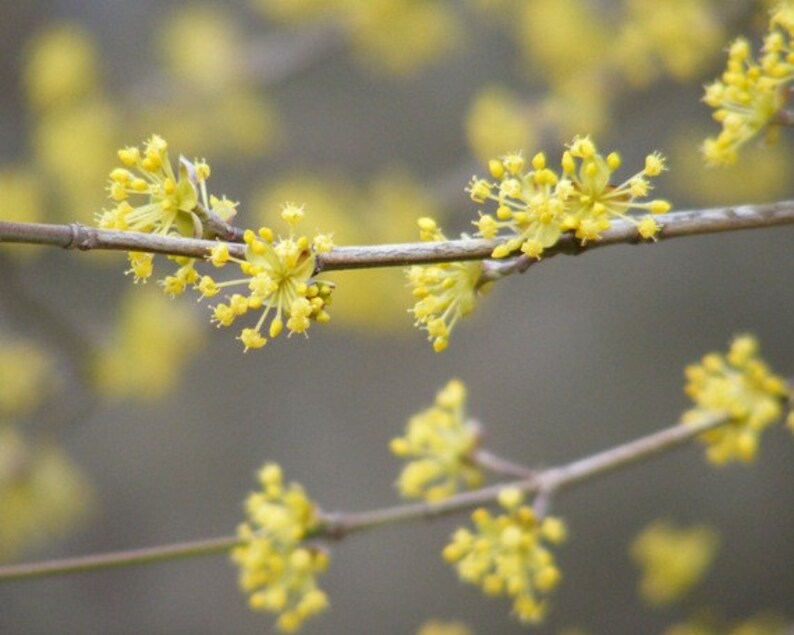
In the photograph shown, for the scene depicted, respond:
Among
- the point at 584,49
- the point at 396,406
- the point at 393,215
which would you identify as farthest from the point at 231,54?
the point at 396,406

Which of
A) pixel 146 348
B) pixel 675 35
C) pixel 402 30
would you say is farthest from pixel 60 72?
pixel 675 35

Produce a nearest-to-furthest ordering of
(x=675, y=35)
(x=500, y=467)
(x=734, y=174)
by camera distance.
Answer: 1. (x=500, y=467)
2. (x=675, y=35)
3. (x=734, y=174)

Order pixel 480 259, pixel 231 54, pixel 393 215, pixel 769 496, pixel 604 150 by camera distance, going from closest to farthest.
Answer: pixel 480 259
pixel 393 215
pixel 604 150
pixel 231 54
pixel 769 496

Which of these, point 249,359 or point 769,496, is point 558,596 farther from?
point 249,359

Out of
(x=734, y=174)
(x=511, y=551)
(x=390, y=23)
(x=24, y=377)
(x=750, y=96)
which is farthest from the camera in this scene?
Result: (x=390, y=23)

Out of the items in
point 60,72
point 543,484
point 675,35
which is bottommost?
point 543,484

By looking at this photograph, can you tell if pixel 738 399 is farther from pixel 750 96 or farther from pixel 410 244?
pixel 410 244

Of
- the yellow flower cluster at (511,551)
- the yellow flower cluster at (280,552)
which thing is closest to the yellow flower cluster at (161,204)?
the yellow flower cluster at (280,552)
